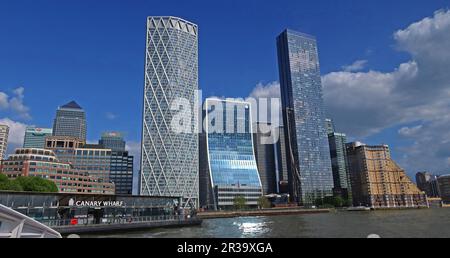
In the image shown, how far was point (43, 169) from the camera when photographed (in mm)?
144500

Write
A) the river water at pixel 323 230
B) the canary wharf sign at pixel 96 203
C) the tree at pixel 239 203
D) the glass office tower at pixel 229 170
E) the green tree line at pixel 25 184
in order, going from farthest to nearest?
the glass office tower at pixel 229 170 → the tree at pixel 239 203 → the green tree line at pixel 25 184 → the canary wharf sign at pixel 96 203 → the river water at pixel 323 230

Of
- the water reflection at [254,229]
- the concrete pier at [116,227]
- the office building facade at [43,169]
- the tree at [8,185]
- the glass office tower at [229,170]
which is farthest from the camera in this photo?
the glass office tower at [229,170]

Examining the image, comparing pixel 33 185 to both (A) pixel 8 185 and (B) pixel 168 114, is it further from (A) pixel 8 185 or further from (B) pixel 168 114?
(B) pixel 168 114

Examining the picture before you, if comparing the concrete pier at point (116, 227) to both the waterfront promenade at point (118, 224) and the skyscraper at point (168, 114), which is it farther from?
the skyscraper at point (168, 114)

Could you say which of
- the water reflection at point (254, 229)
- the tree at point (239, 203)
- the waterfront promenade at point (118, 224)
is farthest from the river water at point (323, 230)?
the tree at point (239, 203)

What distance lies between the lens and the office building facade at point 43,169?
463 ft

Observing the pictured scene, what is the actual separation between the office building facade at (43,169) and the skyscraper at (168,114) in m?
30.7

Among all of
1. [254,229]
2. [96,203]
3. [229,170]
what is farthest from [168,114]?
[254,229]

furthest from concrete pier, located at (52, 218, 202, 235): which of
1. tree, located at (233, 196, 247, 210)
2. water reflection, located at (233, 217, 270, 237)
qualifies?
tree, located at (233, 196, 247, 210)

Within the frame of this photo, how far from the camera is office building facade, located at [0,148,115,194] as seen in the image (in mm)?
141125

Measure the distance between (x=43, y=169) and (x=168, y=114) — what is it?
5782cm
